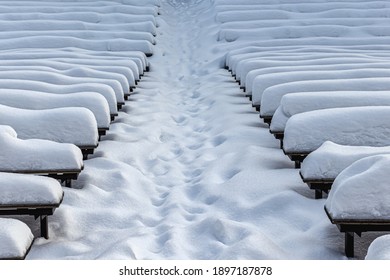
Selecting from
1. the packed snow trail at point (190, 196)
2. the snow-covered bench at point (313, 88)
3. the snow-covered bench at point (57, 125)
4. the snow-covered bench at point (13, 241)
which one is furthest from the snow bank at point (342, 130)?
the snow-covered bench at point (13, 241)

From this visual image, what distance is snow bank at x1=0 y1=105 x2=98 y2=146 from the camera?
4.40 meters

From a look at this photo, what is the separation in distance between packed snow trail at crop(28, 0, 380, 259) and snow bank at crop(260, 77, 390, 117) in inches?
11.4

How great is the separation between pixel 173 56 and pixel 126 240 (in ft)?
20.0

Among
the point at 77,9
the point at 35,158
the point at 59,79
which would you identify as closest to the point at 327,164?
the point at 35,158

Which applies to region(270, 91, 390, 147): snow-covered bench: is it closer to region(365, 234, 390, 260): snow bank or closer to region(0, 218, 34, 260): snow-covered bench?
region(365, 234, 390, 260): snow bank

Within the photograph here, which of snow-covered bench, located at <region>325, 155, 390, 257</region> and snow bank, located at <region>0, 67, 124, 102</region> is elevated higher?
snow-covered bench, located at <region>325, 155, 390, 257</region>

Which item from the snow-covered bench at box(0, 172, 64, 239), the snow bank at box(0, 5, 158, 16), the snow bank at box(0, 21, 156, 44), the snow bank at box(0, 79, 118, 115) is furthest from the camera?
the snow bank at box(0, 5, 158, 16)

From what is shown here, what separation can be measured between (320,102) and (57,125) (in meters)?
1.94

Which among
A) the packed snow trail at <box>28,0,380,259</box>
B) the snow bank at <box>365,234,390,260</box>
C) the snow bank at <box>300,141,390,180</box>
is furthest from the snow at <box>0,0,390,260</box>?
the snow bank at <box>365,234,390,260</box>

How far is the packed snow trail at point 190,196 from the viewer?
335cm

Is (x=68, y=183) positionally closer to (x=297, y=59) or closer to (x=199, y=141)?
(x=199, y=141)

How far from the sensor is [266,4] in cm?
1089

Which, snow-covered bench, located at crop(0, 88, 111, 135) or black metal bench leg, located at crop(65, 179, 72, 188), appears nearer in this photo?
black metal bench leg, located at crop(65, 179, 72, 188)

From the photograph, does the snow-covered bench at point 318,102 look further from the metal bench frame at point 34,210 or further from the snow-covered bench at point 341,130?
the metal bench frame at point 34,210
